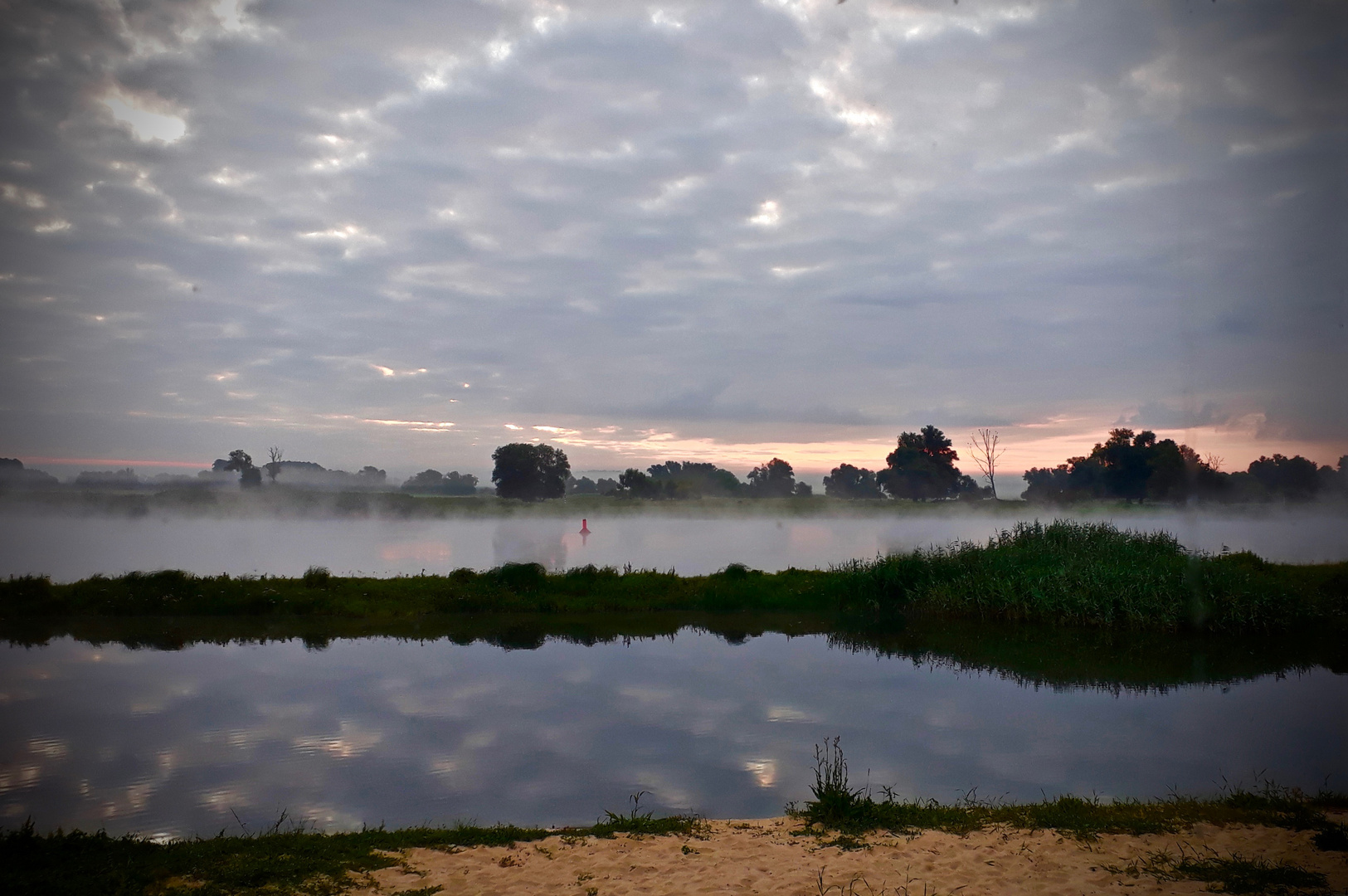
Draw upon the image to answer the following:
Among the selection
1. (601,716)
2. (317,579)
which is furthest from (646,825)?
(317,579)

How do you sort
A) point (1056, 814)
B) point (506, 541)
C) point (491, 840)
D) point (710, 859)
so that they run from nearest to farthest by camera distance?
point (710, 859) < point (491, 840) < point (1056, 814) < point (506, 541)

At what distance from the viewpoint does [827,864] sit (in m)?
6.92

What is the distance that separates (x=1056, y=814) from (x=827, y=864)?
2913 mm

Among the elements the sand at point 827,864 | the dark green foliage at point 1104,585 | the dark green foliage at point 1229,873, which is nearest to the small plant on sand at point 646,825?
the sand at point 827,864

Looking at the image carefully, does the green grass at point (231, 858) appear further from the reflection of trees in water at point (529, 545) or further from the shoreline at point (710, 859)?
the reflection of trees in water at point (529, 545)

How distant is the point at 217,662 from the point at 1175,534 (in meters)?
31.0

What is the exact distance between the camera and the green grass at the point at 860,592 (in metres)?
20.0

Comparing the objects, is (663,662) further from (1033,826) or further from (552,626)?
(1033,826)

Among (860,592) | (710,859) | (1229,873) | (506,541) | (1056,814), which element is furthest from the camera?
(506,541)

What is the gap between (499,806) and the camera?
886 cm

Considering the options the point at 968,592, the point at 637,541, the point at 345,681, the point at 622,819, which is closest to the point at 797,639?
the point at 968,592

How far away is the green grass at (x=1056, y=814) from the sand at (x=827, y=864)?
0.20 m

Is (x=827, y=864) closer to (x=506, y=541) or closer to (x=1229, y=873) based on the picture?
(x=1229, y=873)


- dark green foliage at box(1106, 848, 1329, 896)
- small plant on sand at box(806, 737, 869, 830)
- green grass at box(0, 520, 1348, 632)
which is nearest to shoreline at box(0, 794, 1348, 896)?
dark green foliage at box(1106, 848, 1329, 896)
